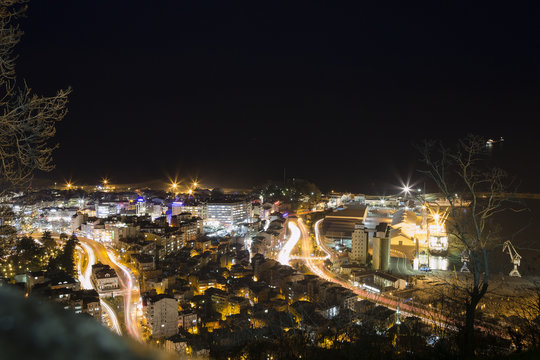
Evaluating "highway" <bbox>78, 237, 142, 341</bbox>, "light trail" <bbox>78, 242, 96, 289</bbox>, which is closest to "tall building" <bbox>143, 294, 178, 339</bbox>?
"highway" <bbox>78, 237, 142, 341</bbox>

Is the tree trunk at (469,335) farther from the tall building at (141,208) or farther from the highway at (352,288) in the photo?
the tall building at (141,208)

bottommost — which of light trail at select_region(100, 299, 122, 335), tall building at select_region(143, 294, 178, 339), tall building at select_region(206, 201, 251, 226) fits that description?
light trail at select_region(100, 299, 122, 335)

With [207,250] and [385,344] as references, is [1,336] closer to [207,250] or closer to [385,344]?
[385,344]

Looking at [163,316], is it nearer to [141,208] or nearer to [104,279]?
[104,279]

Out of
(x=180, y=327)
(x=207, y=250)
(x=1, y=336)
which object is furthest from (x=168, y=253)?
(x=1, y=336)

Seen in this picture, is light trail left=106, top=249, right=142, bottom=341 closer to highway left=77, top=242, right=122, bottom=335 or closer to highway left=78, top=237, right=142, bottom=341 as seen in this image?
highway left=78, top=237, right=142, bottom=341

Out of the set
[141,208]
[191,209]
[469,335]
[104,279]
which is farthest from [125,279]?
[141,208]
